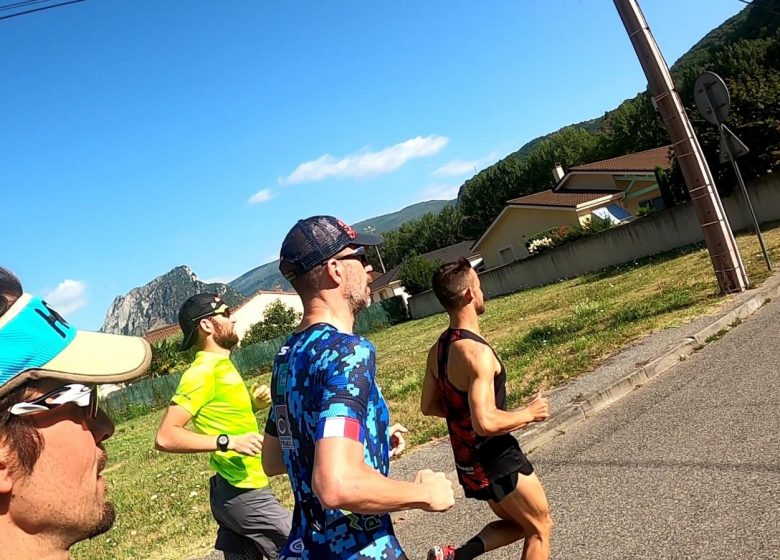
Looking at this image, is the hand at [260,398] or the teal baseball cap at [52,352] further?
the hand at [260,398]

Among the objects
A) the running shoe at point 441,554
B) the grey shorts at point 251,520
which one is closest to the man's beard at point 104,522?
the grey shorts at point 251,520

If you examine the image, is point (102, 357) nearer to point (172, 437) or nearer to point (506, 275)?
point (172, 437)

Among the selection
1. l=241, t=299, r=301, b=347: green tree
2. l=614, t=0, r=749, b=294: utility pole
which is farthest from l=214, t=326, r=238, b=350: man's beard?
l=241, t=299, r=301, b=347: green tree

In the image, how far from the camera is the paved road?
3.93m

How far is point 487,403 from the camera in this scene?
347 cm

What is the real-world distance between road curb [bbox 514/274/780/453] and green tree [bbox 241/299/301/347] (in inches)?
2012

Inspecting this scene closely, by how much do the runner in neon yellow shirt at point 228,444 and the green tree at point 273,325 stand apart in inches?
2177

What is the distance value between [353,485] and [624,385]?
266 inches

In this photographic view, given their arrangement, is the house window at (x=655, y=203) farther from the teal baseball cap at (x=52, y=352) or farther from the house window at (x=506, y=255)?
the teal baseball cap at (x=52, y=352)

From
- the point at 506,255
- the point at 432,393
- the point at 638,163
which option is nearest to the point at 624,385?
the point at 432,393

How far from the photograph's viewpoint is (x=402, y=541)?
536 centimetres

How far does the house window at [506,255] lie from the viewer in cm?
4788

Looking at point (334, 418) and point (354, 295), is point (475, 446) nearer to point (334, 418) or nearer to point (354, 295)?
point (354, 295)

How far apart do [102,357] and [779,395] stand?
6.14 metres
